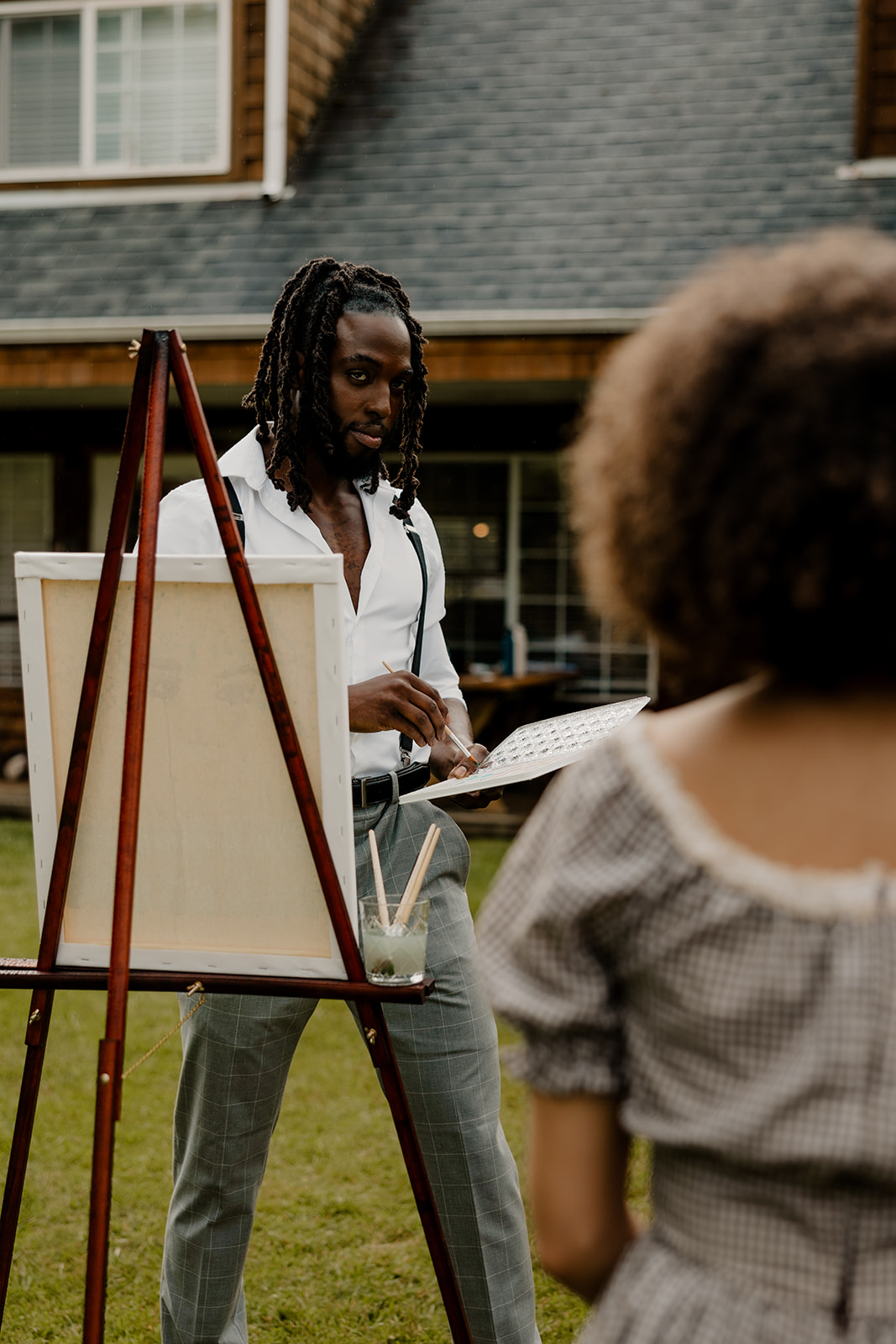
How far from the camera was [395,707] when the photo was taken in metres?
2.13

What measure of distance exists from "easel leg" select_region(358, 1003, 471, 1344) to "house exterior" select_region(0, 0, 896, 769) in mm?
5715

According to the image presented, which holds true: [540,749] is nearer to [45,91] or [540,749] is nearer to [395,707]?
[395,707]

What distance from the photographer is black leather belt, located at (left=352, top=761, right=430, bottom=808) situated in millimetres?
2262

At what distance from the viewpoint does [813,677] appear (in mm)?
1021

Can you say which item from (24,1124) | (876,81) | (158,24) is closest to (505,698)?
(876,81)

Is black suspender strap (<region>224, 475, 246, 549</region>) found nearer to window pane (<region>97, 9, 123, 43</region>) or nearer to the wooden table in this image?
the wooden table

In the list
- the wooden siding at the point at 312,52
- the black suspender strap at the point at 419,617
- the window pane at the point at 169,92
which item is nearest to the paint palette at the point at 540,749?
the black suspender strap at the point at 419,617

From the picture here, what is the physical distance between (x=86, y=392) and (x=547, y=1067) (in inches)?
339

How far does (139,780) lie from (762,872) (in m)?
0.97

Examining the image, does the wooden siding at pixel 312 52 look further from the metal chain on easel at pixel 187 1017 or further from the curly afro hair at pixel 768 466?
the curly afro hair at pixel 768 466

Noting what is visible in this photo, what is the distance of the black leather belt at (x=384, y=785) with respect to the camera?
226 cm

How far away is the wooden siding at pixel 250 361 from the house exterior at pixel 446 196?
0.05 feet

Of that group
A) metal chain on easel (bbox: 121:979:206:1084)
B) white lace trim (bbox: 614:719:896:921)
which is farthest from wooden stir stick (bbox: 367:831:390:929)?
white lace trim (bbox: 614:719:896:921)

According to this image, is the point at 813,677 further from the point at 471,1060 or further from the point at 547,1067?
the point at 471,1060
